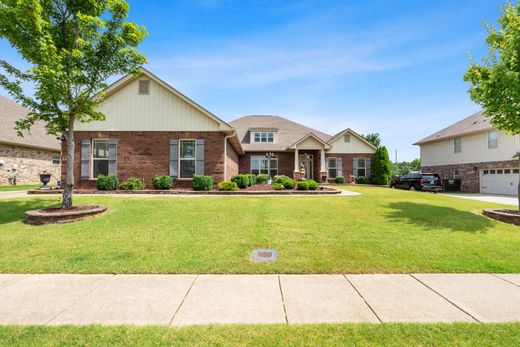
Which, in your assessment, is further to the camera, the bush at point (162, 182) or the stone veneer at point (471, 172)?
the stone veneer at point (471, 172)

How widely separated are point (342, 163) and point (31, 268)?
25.9 meters

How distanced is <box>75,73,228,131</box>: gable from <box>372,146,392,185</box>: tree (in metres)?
18.1

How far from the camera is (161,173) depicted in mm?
15672

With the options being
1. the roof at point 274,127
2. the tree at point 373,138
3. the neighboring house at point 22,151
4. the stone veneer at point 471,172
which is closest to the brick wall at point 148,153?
the roof at point 274,127

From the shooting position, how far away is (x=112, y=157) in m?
15.7

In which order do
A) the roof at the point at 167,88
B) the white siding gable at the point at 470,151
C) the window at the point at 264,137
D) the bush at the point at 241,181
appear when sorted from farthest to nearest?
the window at the point at 264,137 < the white siding gable at the point at 470,151 < the bush at the point at 241,181 < the roof at the point at 167,88

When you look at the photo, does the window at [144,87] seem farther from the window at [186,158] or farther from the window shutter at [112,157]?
the window at [186,158]

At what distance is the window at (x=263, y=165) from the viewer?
83.2ft

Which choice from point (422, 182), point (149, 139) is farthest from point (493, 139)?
point (149, 139)

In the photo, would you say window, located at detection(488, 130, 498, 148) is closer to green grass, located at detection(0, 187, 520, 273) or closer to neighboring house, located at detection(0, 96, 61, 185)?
green grass, located at detection(0, 187, 520, 273)

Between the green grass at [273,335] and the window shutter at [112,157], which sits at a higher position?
the window shutter at [112,157]

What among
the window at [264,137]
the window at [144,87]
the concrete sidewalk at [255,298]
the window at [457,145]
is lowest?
the concrete sidewalk at [255,298]

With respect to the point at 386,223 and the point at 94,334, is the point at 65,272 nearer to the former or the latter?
the point at 94,334

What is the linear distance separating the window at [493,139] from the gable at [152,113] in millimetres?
23500
